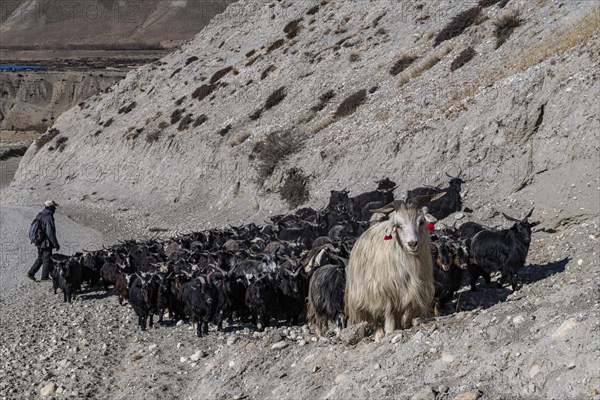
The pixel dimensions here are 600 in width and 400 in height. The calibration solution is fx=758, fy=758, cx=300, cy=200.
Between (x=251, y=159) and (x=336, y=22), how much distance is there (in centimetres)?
1332

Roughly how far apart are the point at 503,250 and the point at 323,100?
738 inches

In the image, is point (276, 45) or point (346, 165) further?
point (276, 45)

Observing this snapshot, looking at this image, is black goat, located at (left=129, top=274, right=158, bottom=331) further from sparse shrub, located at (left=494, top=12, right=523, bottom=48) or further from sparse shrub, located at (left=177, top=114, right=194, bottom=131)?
sparse shrub, located at (left=177, top=114, right=194, bottom=131)

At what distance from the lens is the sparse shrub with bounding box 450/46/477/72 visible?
80.7 feet

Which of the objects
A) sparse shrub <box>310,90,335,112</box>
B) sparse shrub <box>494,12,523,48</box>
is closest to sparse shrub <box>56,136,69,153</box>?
sparse shrub <box>310,90,335,112</box>

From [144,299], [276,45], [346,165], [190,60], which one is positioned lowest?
[346,165]

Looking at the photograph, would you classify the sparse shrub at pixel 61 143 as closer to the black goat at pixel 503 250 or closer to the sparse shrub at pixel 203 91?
the sparse shrub at pixel 203 91

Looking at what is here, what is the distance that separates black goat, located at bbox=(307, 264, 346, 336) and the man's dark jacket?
909 cm

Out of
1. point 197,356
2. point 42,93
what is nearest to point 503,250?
point 197,356

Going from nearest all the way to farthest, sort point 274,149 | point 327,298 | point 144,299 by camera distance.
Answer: point 327,298 → point 144,299 → point 274,149

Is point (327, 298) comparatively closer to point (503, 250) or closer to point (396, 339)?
point (396, 339)

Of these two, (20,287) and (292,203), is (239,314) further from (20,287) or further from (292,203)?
(292,203)

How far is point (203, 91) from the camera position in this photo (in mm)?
38531

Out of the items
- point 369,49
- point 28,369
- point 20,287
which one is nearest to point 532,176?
point 28,369
